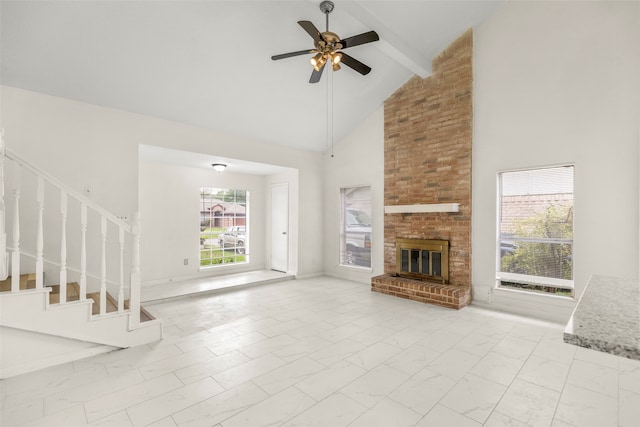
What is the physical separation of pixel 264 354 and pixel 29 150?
12.1ft

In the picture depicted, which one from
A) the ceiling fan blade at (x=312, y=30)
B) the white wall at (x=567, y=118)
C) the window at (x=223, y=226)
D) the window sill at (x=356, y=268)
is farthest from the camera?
the window at (x=223, y=226)

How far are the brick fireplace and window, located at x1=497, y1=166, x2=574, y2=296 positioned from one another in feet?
1.70

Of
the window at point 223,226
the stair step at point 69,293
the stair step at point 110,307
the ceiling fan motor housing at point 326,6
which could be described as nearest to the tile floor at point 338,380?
the stair step at point 110,307

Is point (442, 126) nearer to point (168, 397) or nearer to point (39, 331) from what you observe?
point (168, 397)

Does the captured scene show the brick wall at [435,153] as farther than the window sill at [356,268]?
No

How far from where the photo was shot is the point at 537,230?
4203 millimetres

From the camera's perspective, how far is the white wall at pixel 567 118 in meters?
3.53

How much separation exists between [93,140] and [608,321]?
5.16 m

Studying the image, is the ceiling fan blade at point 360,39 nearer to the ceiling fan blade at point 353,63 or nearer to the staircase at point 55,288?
the ceiling fan blade at point 353,63

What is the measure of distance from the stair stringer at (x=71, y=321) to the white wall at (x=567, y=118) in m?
4.63

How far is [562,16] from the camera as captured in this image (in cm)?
393

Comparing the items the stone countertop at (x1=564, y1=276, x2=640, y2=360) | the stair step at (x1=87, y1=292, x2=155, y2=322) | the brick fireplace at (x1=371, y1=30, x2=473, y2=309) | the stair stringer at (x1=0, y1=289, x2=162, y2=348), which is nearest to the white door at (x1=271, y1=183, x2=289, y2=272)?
the brick fireplace at (x1=371, y1=30, x2=473, y2=309)

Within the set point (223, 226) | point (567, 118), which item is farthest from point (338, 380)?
point (223, 226)

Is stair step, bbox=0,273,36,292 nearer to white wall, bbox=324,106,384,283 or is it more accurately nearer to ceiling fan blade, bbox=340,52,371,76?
ceiling fan blade, bbox=340,52,371,76
